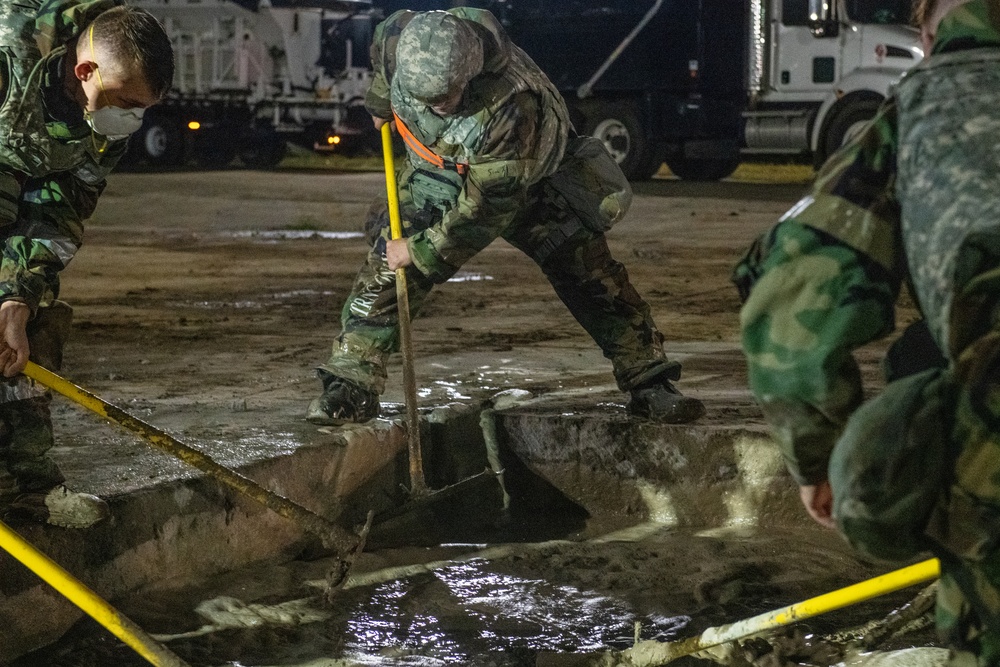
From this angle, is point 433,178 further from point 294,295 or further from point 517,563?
point 294,295

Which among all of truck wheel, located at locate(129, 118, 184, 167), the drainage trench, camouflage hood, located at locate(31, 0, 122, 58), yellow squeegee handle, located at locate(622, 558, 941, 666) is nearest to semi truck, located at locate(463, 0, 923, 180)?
truck wheel, located at locate(129, 118, 184, 167)

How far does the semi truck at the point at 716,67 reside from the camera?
15.4 meters

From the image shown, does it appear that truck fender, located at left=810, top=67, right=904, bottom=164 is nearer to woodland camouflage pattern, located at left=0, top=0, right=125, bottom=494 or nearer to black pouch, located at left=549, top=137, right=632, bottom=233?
black pouch, located at left=549, top=137, right=632, bottom=233

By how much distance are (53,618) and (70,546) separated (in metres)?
0.21

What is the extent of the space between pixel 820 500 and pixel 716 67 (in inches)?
589

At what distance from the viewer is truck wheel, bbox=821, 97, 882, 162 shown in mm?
15227

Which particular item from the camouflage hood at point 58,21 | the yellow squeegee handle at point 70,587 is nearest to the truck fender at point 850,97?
the camouflage hood at point 58,21

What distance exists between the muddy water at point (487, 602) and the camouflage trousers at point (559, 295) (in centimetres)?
78

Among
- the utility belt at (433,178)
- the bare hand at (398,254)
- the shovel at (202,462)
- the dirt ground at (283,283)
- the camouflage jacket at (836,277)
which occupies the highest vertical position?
the camouflage jacket at (836,277)

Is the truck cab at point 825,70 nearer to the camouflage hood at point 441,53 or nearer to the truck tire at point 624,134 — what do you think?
the truck tire at point 624,134

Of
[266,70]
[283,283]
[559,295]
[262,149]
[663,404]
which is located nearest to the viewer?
[663,404]

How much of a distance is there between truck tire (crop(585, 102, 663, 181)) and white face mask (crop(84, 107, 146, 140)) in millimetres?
13908

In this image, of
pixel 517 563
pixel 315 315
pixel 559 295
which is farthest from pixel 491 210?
pixel 315 315

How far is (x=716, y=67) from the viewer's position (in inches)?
641
